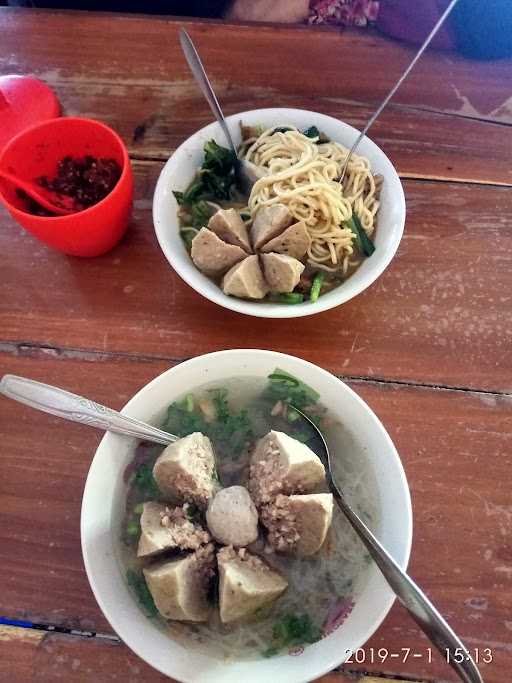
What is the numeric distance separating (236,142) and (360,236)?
14.8 inches

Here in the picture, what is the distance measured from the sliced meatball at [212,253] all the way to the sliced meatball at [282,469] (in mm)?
381

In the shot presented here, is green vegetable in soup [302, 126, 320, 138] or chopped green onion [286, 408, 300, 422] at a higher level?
green vegetable in soup [302, 126, 320, 138]

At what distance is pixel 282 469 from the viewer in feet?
2.81

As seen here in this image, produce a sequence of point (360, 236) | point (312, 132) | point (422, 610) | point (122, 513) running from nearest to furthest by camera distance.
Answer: point (422, 610) < point (122, 513) < point (360, 236) < point (312, 132)

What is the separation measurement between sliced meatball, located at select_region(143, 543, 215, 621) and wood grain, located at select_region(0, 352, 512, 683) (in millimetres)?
198

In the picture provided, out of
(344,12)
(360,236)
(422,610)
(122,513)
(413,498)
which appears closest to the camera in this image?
(422,610)

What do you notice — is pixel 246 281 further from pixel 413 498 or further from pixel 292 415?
pixel 413 498

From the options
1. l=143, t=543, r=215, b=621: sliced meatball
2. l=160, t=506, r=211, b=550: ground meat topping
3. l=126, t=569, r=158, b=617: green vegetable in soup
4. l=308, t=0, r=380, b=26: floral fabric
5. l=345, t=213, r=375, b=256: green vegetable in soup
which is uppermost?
l=308, t=0, r=380, b=26: floral fabric

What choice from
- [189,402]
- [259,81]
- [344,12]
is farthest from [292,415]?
[344,12]

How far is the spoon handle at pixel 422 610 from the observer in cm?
65

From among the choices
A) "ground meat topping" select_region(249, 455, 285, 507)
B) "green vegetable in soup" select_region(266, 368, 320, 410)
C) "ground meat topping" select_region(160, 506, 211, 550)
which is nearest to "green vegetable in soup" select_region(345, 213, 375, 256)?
"green vegetable in soup" select_region(266, 368, 320, 410)

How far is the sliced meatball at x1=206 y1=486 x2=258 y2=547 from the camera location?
2.75 feet

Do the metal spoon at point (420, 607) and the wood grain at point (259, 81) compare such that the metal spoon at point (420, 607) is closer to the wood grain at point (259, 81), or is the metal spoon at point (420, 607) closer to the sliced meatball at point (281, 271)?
the sliced meatball at point (281, 271)

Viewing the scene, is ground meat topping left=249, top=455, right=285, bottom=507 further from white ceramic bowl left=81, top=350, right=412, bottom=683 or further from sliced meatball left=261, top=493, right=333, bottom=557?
white ceramic bowl left=81, top=350, right=412, bottom=683
